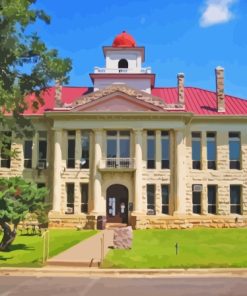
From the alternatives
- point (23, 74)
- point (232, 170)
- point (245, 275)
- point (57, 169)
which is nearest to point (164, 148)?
point (232, 170)

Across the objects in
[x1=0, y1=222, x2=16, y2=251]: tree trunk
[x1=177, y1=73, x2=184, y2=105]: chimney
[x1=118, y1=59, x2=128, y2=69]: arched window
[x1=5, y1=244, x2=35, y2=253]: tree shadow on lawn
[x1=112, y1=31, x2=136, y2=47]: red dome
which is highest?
[x1=112, y1=31, x2=136, y2=47]: red dome

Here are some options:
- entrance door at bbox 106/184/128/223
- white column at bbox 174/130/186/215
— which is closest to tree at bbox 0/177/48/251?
entrance door at bbox 106/184/128/223

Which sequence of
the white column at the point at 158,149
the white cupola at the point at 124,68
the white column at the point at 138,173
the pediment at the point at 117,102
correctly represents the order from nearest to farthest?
the white column at the point at 138,173, the pediment at the point at 117,102, the white column at the point at 158,149, the white cupola at the point at 124,68

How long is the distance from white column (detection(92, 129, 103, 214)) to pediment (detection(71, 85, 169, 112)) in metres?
2.05

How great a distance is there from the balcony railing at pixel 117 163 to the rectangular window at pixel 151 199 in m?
2.32

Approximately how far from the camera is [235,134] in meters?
39.8

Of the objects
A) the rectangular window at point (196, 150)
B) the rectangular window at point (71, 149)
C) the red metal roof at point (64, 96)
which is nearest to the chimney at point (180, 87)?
the rectangular window at point (196, 150)

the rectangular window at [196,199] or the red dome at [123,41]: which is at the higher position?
the red dome at [123,41]

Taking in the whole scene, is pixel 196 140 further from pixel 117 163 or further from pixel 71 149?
pixel 71 149

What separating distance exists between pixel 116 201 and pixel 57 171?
5.41m

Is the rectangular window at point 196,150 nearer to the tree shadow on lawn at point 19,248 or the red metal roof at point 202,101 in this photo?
the red metal roof at point 202,101

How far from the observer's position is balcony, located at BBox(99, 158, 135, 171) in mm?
37781

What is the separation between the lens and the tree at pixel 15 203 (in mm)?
19438
